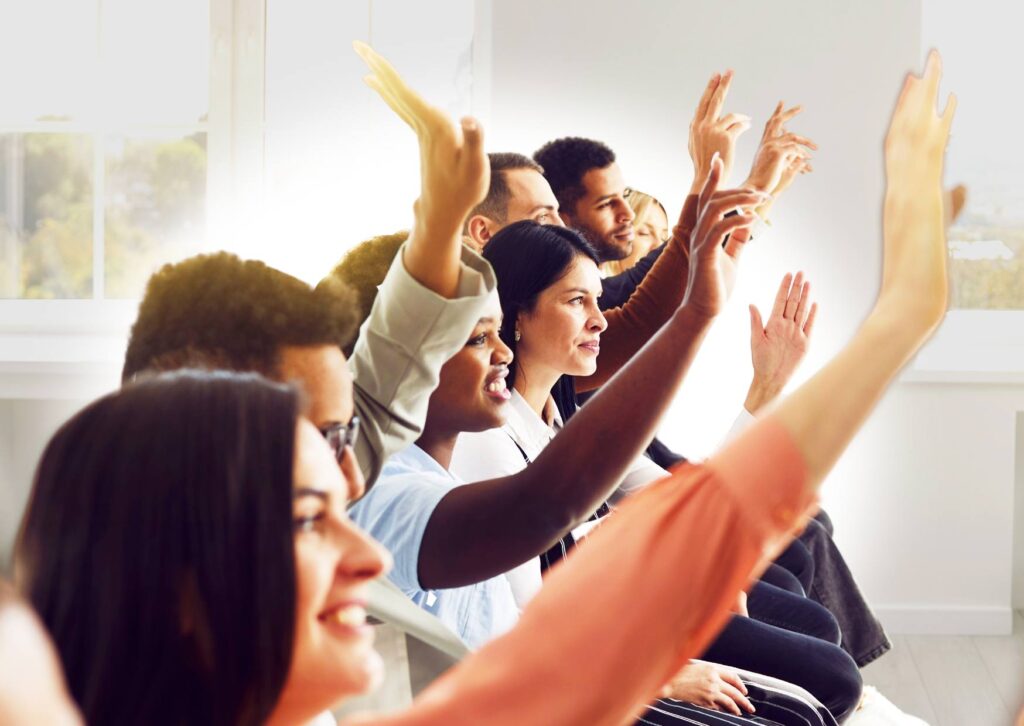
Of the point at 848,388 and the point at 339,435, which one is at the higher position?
the point at 848,388

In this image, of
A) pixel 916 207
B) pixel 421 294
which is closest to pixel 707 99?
pixel 421 294

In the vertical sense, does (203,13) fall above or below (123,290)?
above

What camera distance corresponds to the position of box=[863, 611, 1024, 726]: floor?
10.0 feet

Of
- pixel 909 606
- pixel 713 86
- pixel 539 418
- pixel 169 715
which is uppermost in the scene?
pixel 713 86

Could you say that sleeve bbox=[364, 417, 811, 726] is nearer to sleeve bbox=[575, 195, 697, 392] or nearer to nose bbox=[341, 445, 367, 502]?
nose bbox=[341, 445, 367, 502]

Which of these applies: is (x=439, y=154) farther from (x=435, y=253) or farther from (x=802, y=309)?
(x=802, y=309)

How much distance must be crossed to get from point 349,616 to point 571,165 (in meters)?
2.45

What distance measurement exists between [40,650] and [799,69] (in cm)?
364

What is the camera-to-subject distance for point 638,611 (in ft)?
1.81

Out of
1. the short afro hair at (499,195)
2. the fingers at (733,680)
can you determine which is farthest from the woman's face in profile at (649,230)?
the fingers at (733,680)

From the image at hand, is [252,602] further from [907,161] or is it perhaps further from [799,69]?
[799,69]

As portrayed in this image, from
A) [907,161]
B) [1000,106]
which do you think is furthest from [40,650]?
[1000,106]

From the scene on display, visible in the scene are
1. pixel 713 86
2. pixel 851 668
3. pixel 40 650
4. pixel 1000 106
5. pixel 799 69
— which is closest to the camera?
pixel 40 650

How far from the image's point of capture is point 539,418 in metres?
1.94
